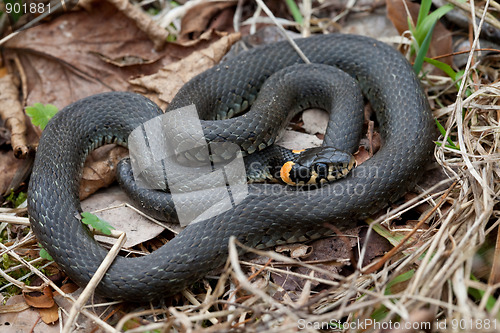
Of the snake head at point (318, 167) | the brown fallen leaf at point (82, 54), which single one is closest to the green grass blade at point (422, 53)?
the snake head at point (318, 167)

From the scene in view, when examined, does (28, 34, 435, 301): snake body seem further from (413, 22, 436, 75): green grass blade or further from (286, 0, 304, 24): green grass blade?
(286, 0, 304, 24): green grass blade

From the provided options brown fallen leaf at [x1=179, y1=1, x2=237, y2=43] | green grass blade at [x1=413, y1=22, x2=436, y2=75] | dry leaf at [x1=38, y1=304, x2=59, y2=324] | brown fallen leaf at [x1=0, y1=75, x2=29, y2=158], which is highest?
brown fallen leaf at [x1=179, y1=1, x2=237, y2=43]

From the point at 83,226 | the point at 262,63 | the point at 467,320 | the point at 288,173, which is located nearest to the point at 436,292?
the point at 467,320

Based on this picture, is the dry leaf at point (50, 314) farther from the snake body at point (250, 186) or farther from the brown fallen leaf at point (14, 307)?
the snake body at point (250, 186)

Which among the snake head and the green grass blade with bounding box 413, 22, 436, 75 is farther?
the green grass blade with bounding box 413, 22, 436, 75

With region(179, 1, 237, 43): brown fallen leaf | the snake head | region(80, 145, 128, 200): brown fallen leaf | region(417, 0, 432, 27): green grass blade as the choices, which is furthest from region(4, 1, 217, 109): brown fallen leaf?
region(417, 0, 432, 27): green grass blade

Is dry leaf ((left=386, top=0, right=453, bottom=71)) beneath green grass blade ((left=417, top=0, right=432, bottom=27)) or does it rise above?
beneath
